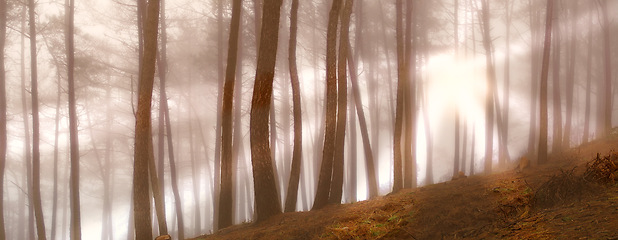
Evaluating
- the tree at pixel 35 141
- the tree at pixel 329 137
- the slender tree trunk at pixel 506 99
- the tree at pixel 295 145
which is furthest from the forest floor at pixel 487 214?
the slender tree trunk at pixel 506 99

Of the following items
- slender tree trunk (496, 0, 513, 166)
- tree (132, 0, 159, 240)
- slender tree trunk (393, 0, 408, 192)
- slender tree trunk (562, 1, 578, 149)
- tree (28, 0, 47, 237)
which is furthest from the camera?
slender tree trunk (496, 0, 513, 166)

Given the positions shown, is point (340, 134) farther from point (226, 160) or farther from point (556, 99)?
point (556, 99)

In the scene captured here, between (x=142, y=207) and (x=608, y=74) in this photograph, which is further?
(x=608, y=74)

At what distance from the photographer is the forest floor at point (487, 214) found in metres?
5.18

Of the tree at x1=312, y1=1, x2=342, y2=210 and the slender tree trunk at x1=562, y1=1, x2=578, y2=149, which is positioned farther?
the slender tree trunk at x1=562, y1=1, x2=578, y2=149

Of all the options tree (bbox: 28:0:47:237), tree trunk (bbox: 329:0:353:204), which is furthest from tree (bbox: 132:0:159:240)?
tree (bbox: 28:0:47:237)

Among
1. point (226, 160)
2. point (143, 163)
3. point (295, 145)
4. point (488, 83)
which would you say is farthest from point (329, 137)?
point (488, 83)

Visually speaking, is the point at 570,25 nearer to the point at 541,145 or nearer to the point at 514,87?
the point at 514,87

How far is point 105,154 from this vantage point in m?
31.9

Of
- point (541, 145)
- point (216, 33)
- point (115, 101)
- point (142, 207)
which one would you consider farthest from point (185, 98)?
point (541, 145)

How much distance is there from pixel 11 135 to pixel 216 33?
17.3m

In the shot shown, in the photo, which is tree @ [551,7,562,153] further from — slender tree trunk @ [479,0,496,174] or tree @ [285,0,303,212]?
tree @ [285,0,303,212]

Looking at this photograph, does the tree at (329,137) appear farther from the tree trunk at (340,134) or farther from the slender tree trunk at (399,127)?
the slender tree trunk at (399,127)

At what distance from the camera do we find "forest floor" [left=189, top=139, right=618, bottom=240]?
5.18m
